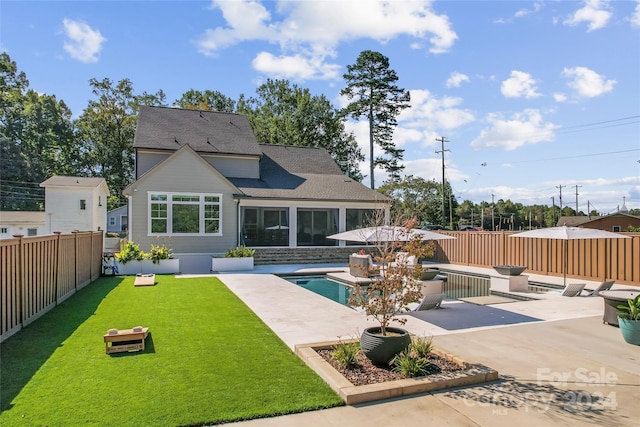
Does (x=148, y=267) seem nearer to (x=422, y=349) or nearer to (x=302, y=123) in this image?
(x=422, y=349)

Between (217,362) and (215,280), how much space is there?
874cm

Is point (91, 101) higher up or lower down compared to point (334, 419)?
higher up

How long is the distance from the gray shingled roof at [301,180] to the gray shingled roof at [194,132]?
182 centimetres

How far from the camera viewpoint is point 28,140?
42.7 metres

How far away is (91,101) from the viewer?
4312 centimetres

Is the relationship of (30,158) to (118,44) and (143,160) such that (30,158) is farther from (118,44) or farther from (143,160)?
(118,44)

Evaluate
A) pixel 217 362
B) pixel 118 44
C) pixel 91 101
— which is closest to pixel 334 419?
pixel 217 362

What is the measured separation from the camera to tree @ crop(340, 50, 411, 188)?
37125mm

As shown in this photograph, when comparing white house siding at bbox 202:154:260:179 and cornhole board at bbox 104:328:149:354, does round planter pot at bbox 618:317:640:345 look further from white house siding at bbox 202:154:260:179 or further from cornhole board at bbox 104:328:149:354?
white house siding at bbox 202:154:260:179

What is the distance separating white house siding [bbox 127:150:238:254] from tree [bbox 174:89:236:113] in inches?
1071

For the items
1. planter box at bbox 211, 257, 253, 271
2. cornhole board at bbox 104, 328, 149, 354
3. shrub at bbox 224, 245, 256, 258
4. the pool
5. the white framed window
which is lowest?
the pool

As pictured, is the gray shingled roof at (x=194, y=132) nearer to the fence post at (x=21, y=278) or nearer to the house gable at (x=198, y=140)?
the house gable at (x=198, y=140)

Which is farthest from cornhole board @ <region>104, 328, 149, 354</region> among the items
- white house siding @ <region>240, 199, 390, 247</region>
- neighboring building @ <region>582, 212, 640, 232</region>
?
neighboring building @ <region>582, 212, 640, 232</region>

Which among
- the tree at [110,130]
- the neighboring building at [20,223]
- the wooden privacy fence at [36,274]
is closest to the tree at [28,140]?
the tree at [110,130]
